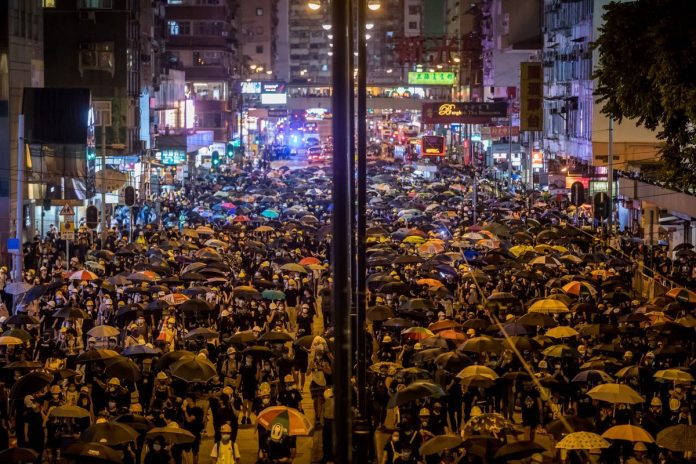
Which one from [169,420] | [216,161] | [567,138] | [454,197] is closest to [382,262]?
[169,420]

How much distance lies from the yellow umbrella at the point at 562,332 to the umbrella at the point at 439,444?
816 centimetres

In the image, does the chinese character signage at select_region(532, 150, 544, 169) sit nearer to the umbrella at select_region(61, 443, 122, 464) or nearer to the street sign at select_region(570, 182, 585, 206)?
the street sign at select_region(570, 182, 585, 206)

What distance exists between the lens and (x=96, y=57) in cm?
6538

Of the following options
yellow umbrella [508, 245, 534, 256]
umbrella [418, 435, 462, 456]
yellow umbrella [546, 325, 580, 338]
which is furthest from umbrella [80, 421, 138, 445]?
yellow umbrella [508, 245, 534, 256]

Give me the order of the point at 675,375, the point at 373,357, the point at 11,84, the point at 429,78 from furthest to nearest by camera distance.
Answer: the point at 429,78 → the point at 11,84 → the point at 373,357 → the point at 675,375

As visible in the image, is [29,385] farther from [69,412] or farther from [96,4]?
[96,4]

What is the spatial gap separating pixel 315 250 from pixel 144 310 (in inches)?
667

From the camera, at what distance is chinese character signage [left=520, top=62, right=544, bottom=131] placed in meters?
62.3

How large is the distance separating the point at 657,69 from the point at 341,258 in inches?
558

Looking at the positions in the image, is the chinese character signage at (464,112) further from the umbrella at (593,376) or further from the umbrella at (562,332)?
the umbrella at (593,376)

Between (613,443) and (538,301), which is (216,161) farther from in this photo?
(613,443)

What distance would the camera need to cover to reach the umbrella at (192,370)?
61.8ft

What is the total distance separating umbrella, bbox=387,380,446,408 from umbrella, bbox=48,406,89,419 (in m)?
4.13

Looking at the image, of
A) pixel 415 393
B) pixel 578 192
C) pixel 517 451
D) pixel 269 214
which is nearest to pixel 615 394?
pixel 415 393
